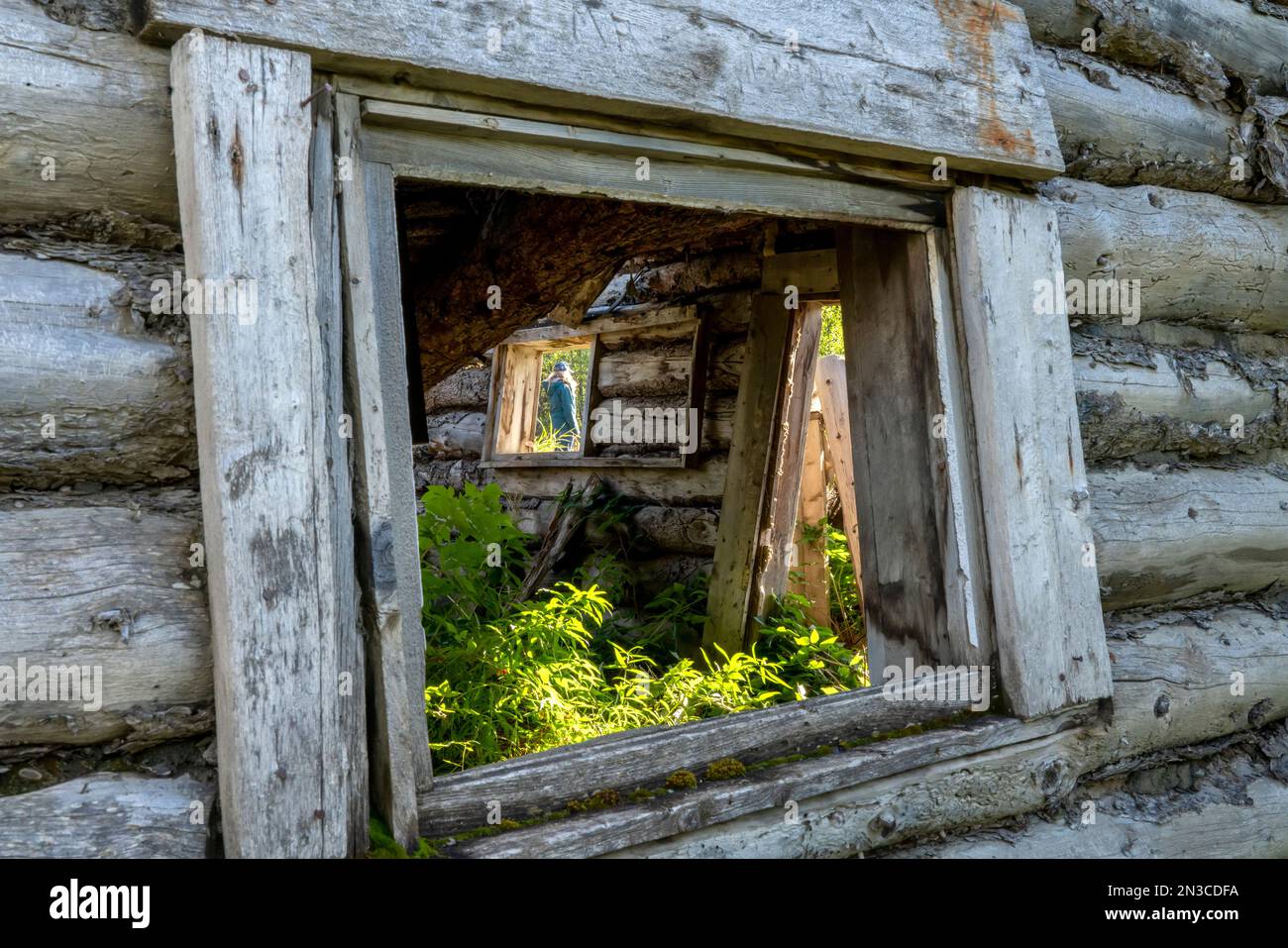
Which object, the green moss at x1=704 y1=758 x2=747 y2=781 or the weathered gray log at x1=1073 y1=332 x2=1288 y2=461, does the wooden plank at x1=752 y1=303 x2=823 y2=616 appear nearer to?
the weathered gray log at x1=1073 y1=332 x2=1288 y2=461

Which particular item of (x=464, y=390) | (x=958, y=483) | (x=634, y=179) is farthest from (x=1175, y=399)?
(x=464, y=390)

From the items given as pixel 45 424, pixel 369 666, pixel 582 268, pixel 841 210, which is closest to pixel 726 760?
pixel 369 666

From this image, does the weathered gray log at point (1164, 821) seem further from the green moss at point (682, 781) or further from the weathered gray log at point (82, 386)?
the weathered gray log at point (82, 386)

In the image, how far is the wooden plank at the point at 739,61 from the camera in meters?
1.67

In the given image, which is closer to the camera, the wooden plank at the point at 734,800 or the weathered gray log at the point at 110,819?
the weathered gray log at the point at 110,819

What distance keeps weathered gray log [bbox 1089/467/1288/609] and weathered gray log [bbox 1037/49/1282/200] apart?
815mm

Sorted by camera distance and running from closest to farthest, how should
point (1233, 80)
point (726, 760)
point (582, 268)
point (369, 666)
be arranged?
point (369, 666) → point (726, 760) → point (1233, 80) → point (582, 268)

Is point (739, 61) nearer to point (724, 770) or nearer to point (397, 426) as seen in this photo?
point (397, 426)

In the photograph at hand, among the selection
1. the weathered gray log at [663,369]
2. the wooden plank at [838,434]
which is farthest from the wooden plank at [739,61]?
the wooden plank at [838,434]

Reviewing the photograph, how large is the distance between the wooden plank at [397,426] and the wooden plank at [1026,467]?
1.32 meters

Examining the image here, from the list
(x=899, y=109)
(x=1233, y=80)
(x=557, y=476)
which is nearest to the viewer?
(x=899, y=109)

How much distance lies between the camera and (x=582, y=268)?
12.6ft
